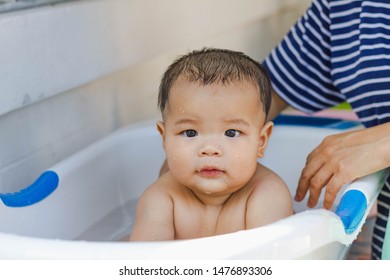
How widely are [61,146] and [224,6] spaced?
0.84 meters

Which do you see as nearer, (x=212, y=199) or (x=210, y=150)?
(x=210, y=150)

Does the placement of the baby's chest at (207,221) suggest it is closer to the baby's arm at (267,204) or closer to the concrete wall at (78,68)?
the baby's arm at (267,204)

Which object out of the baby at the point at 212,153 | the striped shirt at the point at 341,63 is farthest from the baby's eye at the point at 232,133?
the striped shirt at the point at 341,63

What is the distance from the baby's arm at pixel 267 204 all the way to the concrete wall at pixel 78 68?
451 mm

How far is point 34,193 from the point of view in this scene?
3.97ft

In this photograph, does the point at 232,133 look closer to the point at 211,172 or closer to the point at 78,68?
the point at 211,172

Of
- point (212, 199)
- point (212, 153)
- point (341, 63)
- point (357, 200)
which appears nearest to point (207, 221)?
point (212, 199)

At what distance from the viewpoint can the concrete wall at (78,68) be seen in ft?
4.10

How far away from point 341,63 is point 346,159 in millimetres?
287

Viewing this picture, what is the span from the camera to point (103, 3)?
1.46 meters

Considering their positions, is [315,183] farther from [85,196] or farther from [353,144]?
[85,196]

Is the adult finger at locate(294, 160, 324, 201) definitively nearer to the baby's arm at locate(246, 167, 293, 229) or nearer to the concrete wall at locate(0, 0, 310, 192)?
the baby's arm at locate(246, 167, 293, 229)

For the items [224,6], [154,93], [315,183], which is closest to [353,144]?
[315,183]

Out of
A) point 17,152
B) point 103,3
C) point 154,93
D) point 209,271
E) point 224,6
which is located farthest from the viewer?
point 224,6
